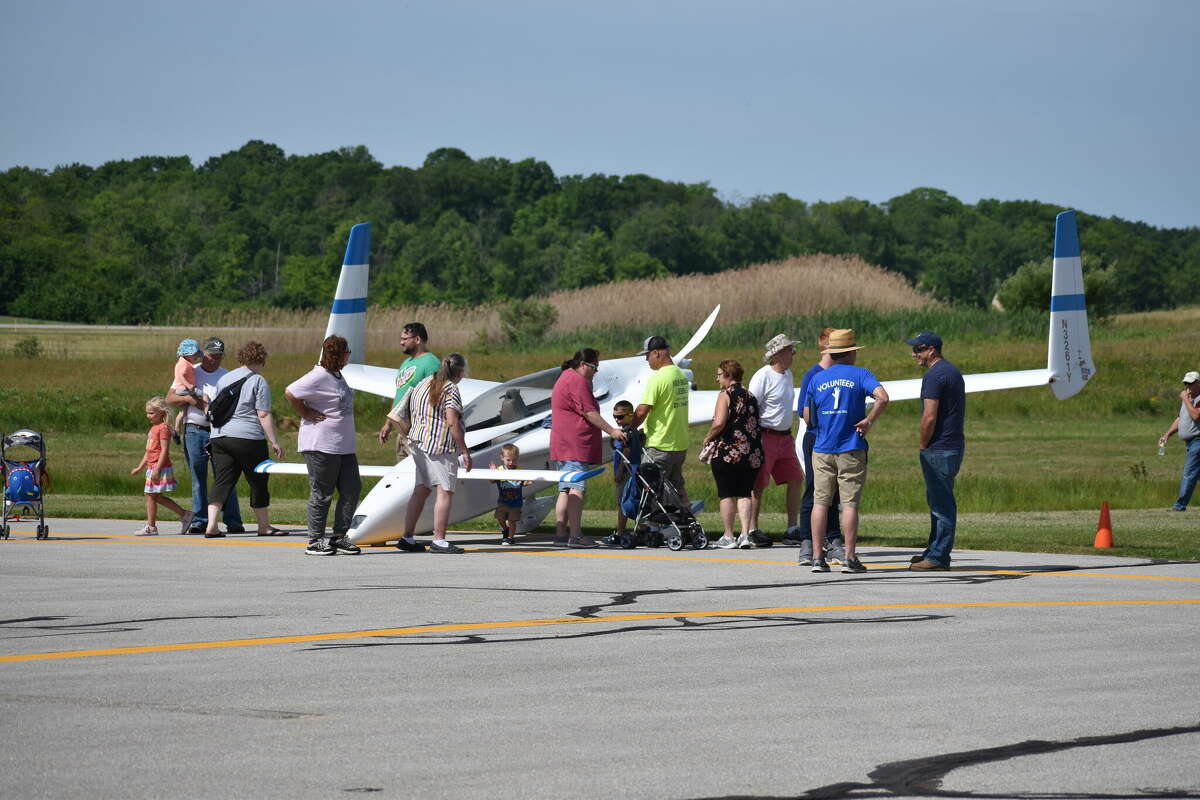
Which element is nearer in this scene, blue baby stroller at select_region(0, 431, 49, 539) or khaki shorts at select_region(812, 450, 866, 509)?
khaki shorts at select_region(812, 450, 866, 509)

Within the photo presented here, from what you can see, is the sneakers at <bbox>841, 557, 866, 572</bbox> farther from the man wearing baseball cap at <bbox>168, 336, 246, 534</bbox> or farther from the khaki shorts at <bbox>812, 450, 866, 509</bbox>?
the man wearing baseball cap at <bbox>168, 336, 246, 534</bbox>

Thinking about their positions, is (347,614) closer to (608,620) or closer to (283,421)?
(608,620)

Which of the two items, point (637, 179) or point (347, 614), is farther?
point (637, 179)

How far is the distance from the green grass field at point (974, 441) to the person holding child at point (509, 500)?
8.82 feet

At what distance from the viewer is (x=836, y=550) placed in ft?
41.0

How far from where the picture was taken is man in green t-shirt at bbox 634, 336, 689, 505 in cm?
1453

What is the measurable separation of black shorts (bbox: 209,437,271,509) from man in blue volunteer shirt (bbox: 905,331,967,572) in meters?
6.33

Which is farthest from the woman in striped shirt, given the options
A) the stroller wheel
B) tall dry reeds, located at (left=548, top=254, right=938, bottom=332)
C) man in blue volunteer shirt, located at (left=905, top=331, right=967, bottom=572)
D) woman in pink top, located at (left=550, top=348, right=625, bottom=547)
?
tall dry reeds, located at (left=548, top=254, right=938, bottom=332)

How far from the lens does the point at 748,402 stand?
1410 cm

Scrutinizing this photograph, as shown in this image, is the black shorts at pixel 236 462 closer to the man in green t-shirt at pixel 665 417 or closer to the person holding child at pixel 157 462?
the person holding child at pixel 157 462

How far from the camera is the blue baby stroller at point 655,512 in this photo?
1437cm

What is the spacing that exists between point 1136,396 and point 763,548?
93.2ft

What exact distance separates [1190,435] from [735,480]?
26.9ft

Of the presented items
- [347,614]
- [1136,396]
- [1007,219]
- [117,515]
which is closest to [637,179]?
[1007,219]
